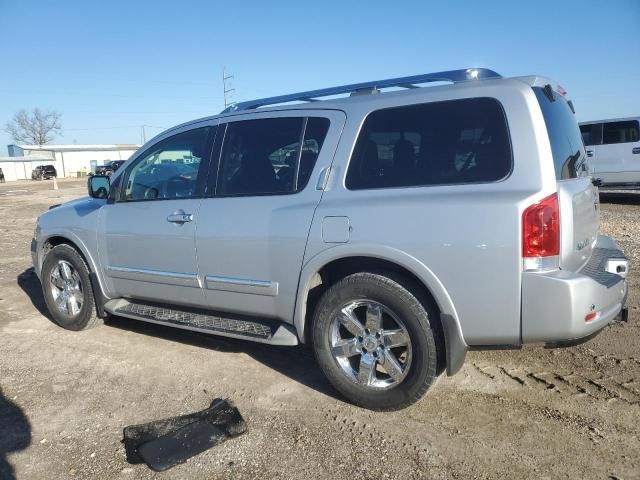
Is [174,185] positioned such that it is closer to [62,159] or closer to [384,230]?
[384,230]

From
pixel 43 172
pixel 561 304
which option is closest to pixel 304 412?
pixel 561 304

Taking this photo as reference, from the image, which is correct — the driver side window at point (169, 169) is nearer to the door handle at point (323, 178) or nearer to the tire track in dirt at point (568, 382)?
the door handle at point (323, 178)

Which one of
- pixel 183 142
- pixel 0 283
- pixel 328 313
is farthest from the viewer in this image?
pixel 0 283

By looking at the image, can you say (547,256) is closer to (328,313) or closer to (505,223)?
(505,223)

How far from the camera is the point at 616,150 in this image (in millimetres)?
13117

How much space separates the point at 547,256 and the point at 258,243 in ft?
5.98

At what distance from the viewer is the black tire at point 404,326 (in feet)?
9.84

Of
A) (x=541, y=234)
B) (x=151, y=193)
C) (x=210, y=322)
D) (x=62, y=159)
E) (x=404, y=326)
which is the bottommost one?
(x=210, y=322)

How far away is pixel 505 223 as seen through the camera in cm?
269

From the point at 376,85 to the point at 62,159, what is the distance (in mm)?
73395

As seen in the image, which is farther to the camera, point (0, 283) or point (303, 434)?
point (0, 283)

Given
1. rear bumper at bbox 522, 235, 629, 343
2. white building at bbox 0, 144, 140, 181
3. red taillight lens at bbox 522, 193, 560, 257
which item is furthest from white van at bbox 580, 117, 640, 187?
white building at bbox 0, 144, 140, 181

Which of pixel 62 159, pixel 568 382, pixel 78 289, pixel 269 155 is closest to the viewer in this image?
pixel 568 382

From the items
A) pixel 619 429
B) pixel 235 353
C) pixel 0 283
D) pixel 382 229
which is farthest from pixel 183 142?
pixel 0 283
